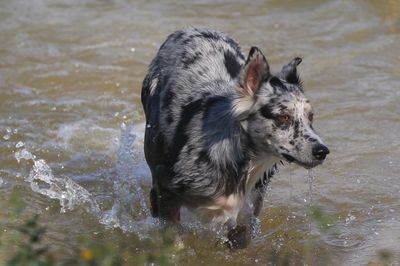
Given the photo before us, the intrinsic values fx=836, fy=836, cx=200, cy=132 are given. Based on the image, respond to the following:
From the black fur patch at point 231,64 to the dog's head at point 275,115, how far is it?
0.79 metres

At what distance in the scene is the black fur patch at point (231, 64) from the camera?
20.2 feet

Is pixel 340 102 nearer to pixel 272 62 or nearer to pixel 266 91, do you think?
pixel 272 62

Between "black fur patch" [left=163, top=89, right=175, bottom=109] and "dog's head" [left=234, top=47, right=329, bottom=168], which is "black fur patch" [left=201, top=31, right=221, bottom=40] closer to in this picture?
"black fur patch" [left=163, top=89, right=175, bottom=109]

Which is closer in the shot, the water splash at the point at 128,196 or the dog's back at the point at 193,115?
the dog's back at the point at 193,115

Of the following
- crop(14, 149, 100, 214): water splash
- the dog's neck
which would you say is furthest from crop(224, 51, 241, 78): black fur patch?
crop(14, 149, 100, 214): water splash

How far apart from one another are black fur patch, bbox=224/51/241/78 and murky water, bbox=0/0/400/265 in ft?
3.82

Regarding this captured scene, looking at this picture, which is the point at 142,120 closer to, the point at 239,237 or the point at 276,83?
the point at 239,237

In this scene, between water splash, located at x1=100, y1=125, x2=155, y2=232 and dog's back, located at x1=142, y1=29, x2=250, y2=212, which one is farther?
water splash, located at x1=100, y1=125, x2=155, y2=232

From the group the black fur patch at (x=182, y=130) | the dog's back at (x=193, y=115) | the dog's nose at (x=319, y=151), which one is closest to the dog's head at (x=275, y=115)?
the dog's nose at (x=319, y=151)

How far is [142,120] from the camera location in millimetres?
8656

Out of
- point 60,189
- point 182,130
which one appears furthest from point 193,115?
point 60,189

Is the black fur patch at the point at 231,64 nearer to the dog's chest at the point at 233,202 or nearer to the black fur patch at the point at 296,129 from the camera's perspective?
the dog's chest at the point at 233,202

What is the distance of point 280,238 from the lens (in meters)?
6.18

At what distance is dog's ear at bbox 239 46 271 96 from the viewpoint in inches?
205
